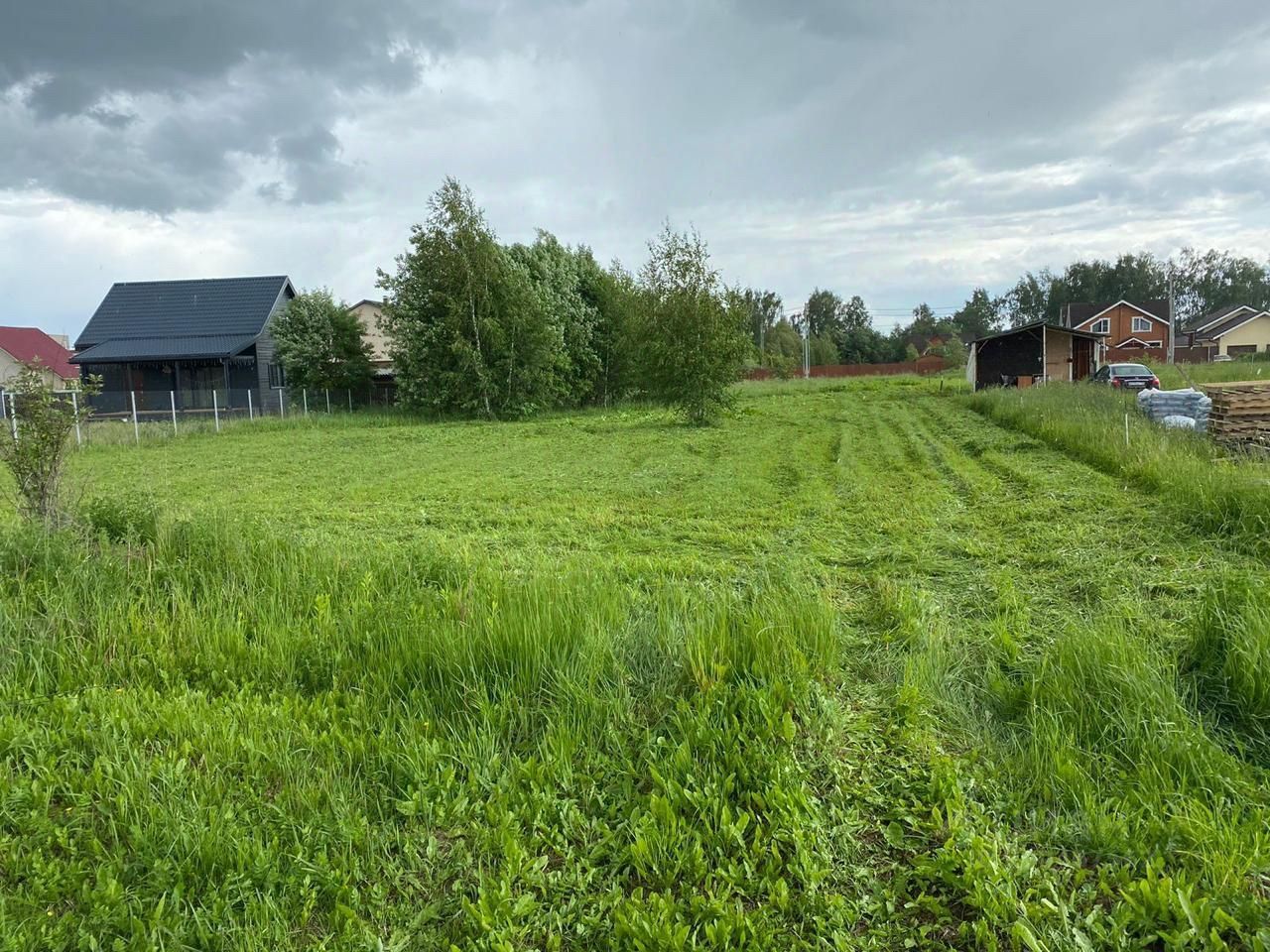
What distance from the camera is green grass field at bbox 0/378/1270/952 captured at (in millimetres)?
2139

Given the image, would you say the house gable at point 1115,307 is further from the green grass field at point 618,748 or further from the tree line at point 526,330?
the green grass field at point 618,748

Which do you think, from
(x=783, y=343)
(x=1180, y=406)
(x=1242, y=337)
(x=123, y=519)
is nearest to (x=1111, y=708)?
(x=123, y=519)

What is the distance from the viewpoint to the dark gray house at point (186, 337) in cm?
2917

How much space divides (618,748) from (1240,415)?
39.6ft

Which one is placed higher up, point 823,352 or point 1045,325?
point 823,352

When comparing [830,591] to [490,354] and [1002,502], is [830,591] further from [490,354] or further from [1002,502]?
[490,354]

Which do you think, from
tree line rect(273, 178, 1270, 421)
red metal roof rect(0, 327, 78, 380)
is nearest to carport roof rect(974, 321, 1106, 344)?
tree line rect(273, 178, 1270, 421)

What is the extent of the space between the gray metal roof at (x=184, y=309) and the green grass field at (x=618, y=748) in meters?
28.7

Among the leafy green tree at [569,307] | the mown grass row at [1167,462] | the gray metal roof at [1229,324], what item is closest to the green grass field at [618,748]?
the mown grass row at [1167,462]

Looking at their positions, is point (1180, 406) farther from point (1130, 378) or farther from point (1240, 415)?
point (1130, 378)

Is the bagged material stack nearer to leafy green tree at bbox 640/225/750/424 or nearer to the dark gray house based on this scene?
leafy green tree at bbox 640/225/750/424

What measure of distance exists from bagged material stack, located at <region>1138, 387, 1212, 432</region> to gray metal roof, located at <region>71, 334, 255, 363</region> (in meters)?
29.7

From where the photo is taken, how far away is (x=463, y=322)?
25.3m

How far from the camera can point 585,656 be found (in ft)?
11.0
